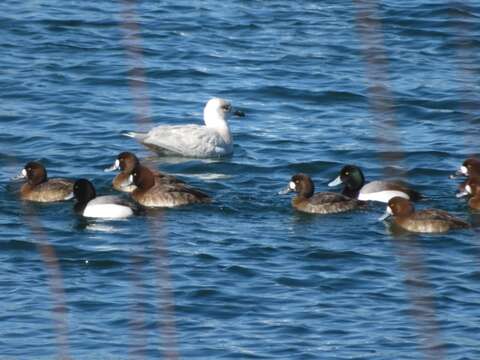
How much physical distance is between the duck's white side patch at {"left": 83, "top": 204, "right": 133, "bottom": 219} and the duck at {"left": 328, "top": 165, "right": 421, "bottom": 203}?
2.53 meters

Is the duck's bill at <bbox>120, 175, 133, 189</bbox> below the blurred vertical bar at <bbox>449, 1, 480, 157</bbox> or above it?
below

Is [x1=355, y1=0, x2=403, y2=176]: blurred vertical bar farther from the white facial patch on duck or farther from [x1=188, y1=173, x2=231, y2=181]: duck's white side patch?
[x1=188, y1=173, x2=231, y2=181]: duck's white side patch

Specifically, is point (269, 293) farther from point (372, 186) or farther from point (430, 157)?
point (430, 157)

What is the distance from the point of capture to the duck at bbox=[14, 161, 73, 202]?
13.7 metres

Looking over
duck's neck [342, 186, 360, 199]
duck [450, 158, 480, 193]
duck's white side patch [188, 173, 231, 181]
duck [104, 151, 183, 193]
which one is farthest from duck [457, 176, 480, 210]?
duck [104, 151, 183, 193]

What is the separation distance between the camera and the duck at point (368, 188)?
45.5 feet

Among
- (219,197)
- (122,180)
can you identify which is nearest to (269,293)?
(219,197)

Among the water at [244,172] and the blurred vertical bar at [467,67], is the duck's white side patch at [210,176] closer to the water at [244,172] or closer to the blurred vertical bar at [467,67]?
the water at [244,172]

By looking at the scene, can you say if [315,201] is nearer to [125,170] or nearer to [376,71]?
[125,170]

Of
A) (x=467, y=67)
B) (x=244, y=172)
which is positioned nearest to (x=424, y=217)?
(x=244, y=172)

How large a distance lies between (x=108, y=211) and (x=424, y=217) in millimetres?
3124

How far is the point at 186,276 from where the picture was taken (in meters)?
11.4

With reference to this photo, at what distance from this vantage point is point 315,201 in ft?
44.4

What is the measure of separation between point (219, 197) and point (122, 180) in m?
1.28
